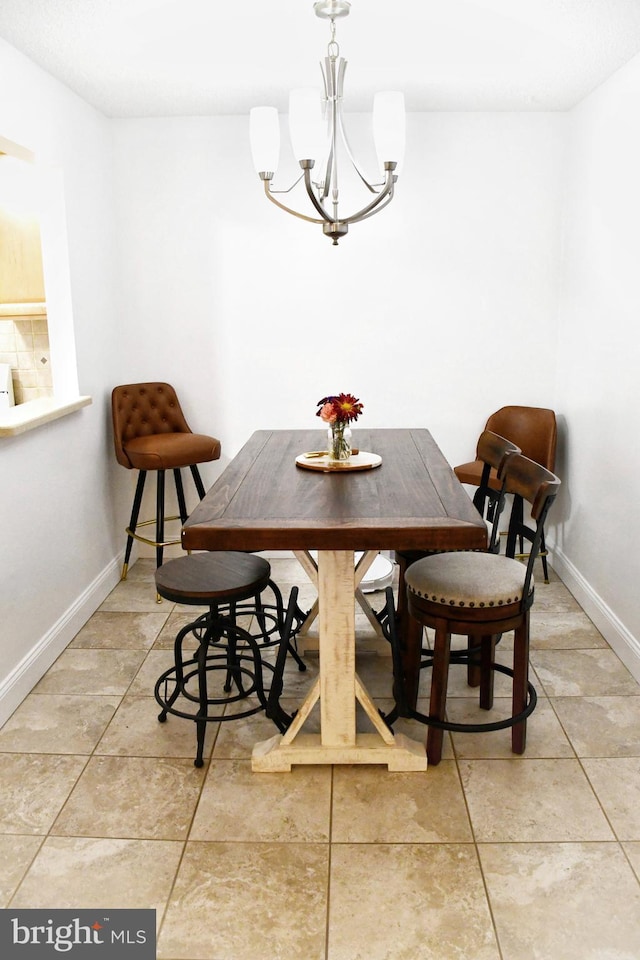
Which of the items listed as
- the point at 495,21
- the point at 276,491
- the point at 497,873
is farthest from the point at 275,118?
the point at 497,873

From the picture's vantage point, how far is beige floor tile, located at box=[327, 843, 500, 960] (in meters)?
1.77

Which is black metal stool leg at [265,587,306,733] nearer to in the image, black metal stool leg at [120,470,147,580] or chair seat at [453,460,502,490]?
chair seat at [453,460,502,490]

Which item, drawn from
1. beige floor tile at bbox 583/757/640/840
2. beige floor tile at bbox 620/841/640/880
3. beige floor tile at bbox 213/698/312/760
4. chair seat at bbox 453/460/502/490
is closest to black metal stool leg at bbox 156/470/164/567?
beige floor tile at bbox 213/698/312/760

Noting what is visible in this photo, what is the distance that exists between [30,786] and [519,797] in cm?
150

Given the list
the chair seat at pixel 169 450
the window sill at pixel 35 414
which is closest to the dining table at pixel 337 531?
the window sill at pixel 35 414

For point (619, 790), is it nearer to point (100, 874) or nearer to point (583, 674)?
point (583, 674)

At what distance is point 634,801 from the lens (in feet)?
7.44

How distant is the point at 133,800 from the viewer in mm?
2307

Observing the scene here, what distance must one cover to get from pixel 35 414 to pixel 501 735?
7.02 feet

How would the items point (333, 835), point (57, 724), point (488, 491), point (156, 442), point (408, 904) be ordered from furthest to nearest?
point (156, 442), point (488, 491), point (57, 724), point (333, 835), point (408, 904)

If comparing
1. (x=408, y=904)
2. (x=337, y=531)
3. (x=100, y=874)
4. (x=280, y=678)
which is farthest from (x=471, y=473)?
(x=100, y=874)

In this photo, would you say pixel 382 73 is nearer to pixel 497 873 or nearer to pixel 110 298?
pixel 110 298

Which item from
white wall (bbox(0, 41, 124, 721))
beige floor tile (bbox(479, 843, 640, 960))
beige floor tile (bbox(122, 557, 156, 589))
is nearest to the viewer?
beige floor tile (bbox(479, 843, 640, 960))

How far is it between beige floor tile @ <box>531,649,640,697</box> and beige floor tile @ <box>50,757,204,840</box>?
1.41 meters
